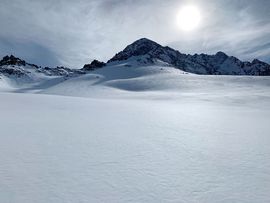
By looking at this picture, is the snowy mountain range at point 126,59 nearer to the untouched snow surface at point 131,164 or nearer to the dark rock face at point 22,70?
the dark rock face at point 22,70

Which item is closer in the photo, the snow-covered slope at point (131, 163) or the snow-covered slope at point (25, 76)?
the snow-covered slope at point (131, 163)

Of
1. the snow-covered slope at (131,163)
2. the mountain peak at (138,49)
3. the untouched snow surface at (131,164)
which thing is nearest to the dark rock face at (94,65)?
the mountain peak at (138,49)

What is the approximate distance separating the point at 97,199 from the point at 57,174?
1358 mm

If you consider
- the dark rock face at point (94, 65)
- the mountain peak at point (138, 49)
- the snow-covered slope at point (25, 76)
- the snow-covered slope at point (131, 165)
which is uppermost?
the mountain peak at point (138, 49)

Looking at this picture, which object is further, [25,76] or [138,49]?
[138,49]

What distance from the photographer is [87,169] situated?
535 cm

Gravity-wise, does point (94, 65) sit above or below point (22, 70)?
above

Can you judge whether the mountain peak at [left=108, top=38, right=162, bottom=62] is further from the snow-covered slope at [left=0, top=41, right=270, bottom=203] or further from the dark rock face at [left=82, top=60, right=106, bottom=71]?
the snow-covered slope at [left=0, top=41, right=270, bottom=203]

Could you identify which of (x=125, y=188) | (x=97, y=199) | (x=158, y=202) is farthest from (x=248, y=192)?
(x=97, y=199)

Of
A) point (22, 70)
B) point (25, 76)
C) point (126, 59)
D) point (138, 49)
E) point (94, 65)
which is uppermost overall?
point (138, 49)

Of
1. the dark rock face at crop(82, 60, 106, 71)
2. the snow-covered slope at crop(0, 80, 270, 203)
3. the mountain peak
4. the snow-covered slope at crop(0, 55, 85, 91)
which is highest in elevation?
the mountain peak

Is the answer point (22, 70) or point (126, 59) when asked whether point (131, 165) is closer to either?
point (22, 70)

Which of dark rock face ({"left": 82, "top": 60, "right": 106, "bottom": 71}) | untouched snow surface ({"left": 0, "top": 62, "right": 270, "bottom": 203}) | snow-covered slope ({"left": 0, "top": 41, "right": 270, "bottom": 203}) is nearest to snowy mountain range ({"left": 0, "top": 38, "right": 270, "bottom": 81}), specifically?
dark rock face ({"left": 82, "top": 60, "right": 106, "bottom": 71})

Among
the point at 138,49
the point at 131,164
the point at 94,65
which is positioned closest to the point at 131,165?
the point at 131,164
